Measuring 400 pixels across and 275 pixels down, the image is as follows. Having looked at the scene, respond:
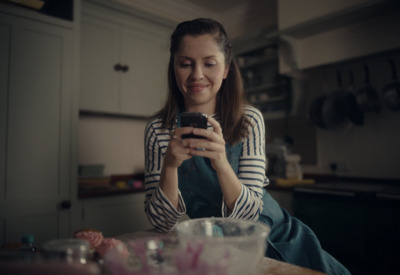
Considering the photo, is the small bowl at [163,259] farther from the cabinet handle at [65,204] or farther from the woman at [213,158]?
the cabinet handle at [65,204]

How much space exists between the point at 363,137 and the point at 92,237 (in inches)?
92.9

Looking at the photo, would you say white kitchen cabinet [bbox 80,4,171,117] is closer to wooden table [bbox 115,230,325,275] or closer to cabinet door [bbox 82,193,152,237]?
cabinet door [bbox 82,193,152,237]

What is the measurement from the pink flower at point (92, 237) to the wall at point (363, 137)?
7.61 feet

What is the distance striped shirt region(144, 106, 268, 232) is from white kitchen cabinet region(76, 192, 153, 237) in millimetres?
1253

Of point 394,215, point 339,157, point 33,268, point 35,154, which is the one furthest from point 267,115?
point 33,268

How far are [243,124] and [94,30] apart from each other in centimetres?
200

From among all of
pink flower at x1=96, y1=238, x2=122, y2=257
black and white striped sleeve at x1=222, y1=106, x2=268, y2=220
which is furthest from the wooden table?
pink flower at x1=96, y1=238, x2=122, y2=257

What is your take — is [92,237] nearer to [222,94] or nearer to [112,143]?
[222,94]

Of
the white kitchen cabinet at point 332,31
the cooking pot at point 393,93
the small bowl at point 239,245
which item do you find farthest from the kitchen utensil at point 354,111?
the small bowl at point 239,245

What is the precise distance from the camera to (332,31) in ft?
7.68

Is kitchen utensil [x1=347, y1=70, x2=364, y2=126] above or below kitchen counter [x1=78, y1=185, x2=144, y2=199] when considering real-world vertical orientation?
above

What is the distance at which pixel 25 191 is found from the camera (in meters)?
1.77

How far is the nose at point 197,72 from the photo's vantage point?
3.11 feet

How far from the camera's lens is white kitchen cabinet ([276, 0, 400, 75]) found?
2.03 metres
